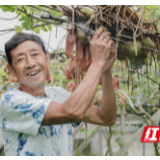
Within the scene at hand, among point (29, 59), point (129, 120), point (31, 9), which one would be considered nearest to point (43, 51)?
point (29, 59)

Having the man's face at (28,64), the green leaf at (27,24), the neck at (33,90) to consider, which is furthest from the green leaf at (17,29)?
the neck at (33,90)

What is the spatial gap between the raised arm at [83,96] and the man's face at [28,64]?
0.46 feet

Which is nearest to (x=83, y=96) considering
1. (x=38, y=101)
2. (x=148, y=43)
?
(x=38, y=101)

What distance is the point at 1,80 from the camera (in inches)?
44.0

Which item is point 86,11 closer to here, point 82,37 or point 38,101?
point 82,37

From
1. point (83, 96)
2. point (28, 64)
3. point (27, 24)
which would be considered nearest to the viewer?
point (83, 96)

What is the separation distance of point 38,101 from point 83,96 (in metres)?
0.15

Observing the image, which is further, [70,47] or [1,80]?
[1,80]

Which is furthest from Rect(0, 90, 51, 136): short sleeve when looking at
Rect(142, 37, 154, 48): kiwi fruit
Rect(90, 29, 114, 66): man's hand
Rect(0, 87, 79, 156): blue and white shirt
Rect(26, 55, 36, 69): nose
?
Rect(142, 37, 154, 48): kiwi fruit

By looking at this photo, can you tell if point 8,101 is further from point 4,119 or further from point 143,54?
point 143,54

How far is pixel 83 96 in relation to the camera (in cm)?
65

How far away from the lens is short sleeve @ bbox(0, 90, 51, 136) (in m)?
0.68

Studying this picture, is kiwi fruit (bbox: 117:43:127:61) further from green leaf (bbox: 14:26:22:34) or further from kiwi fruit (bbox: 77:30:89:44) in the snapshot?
green leaf (bbox: 14:26:22:34)
